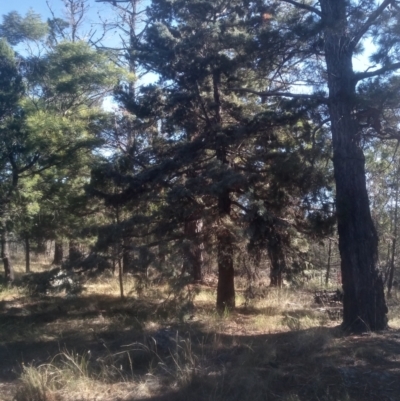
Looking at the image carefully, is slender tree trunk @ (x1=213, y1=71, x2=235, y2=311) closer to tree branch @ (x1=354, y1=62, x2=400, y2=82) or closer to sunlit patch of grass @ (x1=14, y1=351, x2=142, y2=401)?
tree branch @ (x1=354, y1=62, x2=400, y2=82)

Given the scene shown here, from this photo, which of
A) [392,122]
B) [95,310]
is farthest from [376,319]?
[95,310]

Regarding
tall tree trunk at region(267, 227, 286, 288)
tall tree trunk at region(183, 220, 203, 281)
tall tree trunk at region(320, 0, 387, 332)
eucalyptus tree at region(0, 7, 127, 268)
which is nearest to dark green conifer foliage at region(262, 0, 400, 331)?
tall tree trunk at region(320, 0, 387, 332)

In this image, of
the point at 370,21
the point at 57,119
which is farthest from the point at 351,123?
the point at 57,119

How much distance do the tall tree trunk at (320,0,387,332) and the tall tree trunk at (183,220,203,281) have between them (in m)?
3.67

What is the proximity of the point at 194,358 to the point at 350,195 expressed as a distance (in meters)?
4.63

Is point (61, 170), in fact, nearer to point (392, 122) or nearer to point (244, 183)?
point (244, 183)

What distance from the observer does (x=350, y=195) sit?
11328mm

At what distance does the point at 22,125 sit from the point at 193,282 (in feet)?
21.7

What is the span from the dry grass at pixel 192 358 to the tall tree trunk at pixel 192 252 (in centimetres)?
74

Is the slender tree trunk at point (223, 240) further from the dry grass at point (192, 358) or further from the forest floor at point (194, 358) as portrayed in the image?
the forest floor at point (194, 358)

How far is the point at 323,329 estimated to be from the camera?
427 inches

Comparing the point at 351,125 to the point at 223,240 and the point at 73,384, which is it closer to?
the point at 223,240

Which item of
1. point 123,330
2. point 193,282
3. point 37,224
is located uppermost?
point 37,224

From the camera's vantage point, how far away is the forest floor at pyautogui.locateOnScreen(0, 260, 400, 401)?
792 cm
